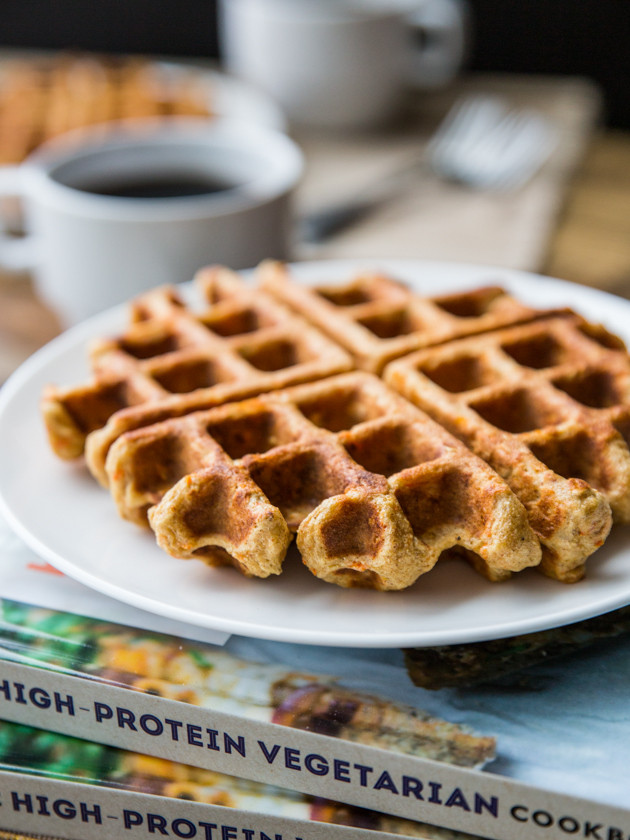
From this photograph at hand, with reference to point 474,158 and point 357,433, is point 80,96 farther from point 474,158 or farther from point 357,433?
point 357,433

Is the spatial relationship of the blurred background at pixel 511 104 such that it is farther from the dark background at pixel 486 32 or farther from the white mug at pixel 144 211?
the white mug at pixel 144 211

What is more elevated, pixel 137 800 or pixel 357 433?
pixel 357 433

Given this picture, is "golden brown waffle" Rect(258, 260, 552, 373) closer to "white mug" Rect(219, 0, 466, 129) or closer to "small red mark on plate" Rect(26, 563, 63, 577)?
"small red mark on plate" Rect(26, 563, 63, 577)

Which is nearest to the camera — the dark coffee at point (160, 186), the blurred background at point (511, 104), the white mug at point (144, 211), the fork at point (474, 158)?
the white mug at point (144, 211)

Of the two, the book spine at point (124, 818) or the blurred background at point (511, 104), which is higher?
the blurred background at point (511, 104)

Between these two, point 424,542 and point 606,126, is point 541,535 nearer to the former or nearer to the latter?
point 424,542

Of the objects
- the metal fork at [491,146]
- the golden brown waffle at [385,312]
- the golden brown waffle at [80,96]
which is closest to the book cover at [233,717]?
the golden brown waffle at [385,312]

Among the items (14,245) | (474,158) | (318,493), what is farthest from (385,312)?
(474,158)
